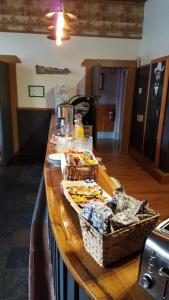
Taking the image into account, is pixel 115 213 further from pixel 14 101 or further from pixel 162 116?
pixel 14 101

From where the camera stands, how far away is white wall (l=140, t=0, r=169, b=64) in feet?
13.5

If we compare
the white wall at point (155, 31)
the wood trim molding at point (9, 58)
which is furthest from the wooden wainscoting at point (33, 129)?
the white wall at point (155, 31)

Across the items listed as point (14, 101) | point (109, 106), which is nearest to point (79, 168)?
point (14, 101)

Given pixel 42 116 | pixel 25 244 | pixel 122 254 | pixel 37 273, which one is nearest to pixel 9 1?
pixel 42 116

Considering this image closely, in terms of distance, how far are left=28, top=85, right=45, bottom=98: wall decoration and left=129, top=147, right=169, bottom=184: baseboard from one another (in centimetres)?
244

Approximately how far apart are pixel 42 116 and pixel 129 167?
89.0 inches

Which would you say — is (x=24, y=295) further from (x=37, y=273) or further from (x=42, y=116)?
(x=42, y=116)

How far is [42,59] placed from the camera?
5004 mm

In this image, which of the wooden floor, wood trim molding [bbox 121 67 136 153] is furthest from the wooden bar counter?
wood trim molding [bbox 121 67 136 153]

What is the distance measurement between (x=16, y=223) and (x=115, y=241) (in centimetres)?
231

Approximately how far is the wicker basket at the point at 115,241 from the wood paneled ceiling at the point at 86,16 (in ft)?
16.2

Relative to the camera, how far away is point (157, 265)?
0.60m

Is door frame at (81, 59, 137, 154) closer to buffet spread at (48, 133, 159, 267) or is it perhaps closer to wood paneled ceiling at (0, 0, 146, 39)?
wood paneled ceiling at (0, 0, 146, 39)

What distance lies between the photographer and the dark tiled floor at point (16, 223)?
195 centimetres
